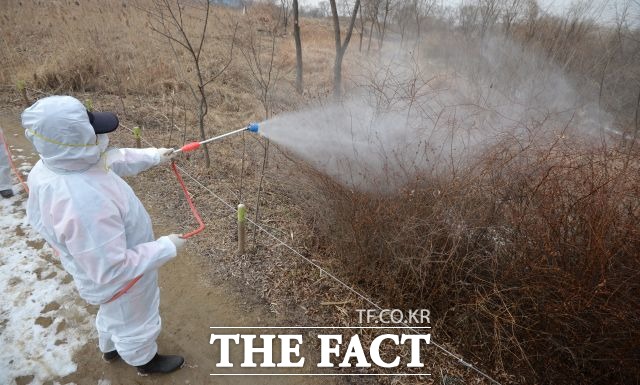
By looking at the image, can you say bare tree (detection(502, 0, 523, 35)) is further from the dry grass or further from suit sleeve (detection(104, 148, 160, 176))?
suit sleeve (detection(104, 148, 160, 176))

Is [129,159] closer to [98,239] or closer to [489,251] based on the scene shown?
[98,239]

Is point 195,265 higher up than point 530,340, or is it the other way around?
point 530,340

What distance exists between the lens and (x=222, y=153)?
6.41 m

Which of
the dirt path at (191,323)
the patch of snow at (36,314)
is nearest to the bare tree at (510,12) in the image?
the dirt path at (191,323)

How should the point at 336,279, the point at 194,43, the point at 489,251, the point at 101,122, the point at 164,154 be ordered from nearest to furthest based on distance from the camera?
the point at 101,122 → the point at 164,154 → the point at 489,251 → the point at 336,279 → the point at 194,43

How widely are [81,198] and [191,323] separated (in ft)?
6.13

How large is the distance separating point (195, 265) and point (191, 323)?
0.81 meters

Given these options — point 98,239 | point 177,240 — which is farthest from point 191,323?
point 98,239

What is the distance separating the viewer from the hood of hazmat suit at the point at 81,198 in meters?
1.81

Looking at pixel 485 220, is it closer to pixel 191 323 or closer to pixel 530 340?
pixel 530 340

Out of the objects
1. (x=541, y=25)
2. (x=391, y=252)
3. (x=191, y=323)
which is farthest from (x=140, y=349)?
(x=541, y=25)

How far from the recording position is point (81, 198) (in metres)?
1.84

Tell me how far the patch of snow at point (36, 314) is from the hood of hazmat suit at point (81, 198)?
135 centimetres

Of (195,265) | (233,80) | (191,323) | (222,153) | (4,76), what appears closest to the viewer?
(191,323)
